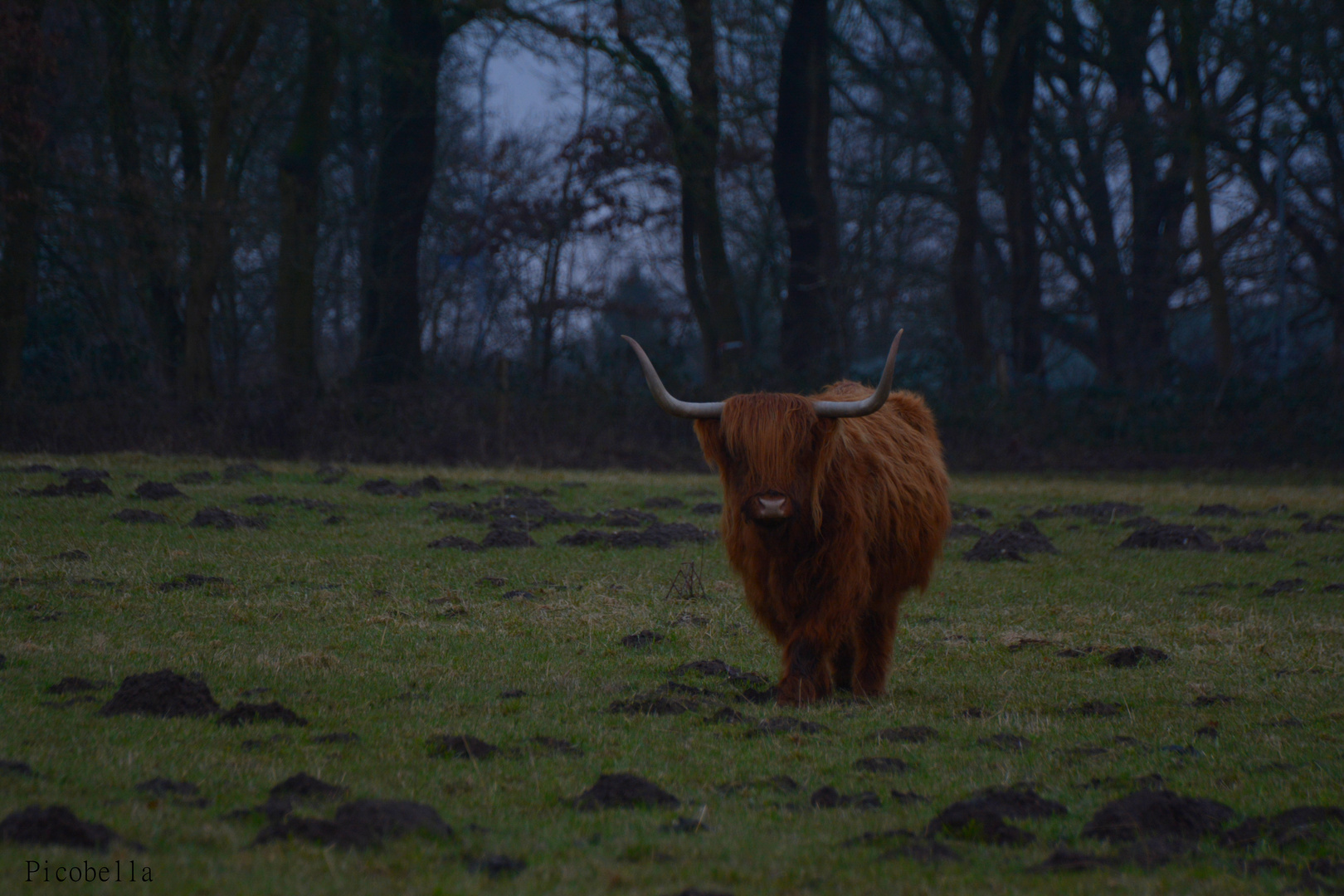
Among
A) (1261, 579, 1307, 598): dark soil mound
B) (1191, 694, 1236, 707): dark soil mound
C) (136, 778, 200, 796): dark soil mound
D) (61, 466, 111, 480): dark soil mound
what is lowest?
(1191, 694, 1236, 707): dark soil mound

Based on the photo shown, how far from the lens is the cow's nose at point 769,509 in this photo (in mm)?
5191

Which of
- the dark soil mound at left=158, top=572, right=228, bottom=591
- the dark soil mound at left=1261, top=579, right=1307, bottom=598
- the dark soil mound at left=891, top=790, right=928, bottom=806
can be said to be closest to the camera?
the dark soil mound at left=891, top=790, right=928, bottom=806

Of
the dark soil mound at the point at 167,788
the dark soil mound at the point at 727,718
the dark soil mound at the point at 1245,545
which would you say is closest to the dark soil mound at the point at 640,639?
the dark soil mound at the point at 727,718

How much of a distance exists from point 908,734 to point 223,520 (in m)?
7.54

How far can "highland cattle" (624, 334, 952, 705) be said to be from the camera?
5.45 metres

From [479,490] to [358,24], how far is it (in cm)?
916

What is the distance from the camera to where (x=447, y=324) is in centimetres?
3362

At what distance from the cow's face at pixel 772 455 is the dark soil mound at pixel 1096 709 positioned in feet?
4.90

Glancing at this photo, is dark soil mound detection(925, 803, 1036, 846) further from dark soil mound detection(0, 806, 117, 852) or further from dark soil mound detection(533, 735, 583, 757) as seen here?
dark soil mound detection(0, 806, 117, 852)

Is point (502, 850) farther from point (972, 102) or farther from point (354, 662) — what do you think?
point (972, 102)

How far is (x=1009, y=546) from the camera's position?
441 inches

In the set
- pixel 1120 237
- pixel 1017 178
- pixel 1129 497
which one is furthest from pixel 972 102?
pixel 1129 497

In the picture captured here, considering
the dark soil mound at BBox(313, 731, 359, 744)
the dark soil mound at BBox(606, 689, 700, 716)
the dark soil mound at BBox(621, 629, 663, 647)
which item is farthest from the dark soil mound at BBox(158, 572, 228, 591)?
the dark soil mound at BBox(606, 689, 700, 716)

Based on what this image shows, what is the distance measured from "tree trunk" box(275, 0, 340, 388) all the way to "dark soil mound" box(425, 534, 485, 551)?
380 inches
